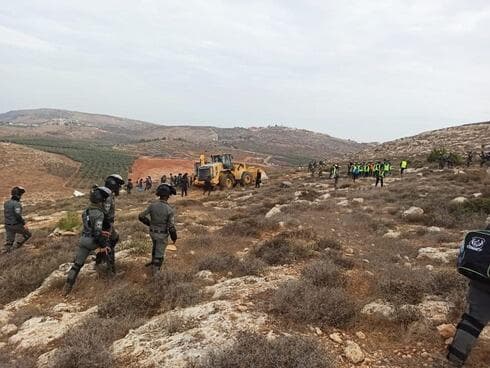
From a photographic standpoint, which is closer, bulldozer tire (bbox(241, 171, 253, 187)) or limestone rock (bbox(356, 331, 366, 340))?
limestone rock (bbox(356, 331, 366, 340))

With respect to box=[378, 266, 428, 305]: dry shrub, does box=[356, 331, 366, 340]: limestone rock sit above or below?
below

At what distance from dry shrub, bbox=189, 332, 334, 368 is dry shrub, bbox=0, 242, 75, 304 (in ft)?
17.0

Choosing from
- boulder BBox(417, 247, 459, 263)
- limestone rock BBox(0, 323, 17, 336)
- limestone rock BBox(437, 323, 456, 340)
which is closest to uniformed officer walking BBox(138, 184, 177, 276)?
limestone rock BBox(0, 323, 17, 336)

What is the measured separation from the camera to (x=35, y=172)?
5425cm

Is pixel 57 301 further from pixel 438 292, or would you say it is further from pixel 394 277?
pixel 438 292

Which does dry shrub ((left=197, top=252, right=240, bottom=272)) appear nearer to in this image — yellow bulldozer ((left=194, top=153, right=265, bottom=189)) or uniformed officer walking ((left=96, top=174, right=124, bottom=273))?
uniformed officer walking ((left=96, top=174, right=124, bottom=273))

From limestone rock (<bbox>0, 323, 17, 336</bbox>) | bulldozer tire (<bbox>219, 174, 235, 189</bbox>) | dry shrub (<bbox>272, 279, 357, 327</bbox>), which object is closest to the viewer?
dry shrub (<bbox>272, 279, 357, 327</bbox>)

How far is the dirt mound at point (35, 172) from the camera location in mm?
42319

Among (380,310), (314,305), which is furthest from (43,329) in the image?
(380,310)

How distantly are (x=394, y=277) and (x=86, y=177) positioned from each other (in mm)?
53353

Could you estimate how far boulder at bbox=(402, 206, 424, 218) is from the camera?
13.7 m

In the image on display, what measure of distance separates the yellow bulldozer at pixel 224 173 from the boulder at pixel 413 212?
571 inches

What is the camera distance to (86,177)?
55.1m

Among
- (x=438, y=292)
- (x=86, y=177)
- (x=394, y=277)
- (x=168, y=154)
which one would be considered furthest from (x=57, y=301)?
(x=168, y=154)
